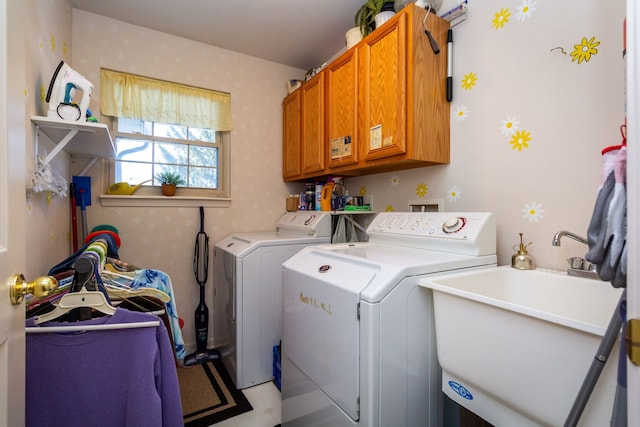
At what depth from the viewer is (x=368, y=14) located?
196 cm

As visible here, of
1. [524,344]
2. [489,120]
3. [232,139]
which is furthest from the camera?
[232,139]

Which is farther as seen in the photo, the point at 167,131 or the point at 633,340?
the point at 167,131

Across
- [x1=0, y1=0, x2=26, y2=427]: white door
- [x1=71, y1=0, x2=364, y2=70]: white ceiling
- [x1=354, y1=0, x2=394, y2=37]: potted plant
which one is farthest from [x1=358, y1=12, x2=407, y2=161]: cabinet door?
[x1=0, y1=0, x2=26, y2=427]: white door

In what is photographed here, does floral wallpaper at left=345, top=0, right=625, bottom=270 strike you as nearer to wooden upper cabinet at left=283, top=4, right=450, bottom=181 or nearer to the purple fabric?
wooden upper cabinet at left=283, top=4, right=450, bottom=181

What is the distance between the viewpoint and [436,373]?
1.20 meters

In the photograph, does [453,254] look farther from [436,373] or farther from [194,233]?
[194,233]

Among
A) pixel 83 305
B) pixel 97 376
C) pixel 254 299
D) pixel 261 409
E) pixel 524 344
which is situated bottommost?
pixel 261 409

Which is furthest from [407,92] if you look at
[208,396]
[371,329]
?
[208,396]

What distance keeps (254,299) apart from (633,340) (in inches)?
75.2

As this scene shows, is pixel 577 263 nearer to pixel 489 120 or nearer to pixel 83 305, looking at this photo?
pixel 489 120

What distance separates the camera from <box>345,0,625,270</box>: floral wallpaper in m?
1.18

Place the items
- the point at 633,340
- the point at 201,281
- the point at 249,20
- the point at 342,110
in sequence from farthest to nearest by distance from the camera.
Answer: the point at 201,281
the point at 249,20
the point at 342,110
the point at 633,340

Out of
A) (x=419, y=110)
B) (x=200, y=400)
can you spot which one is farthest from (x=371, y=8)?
(x=200, y=400)

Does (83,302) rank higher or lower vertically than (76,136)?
lower
